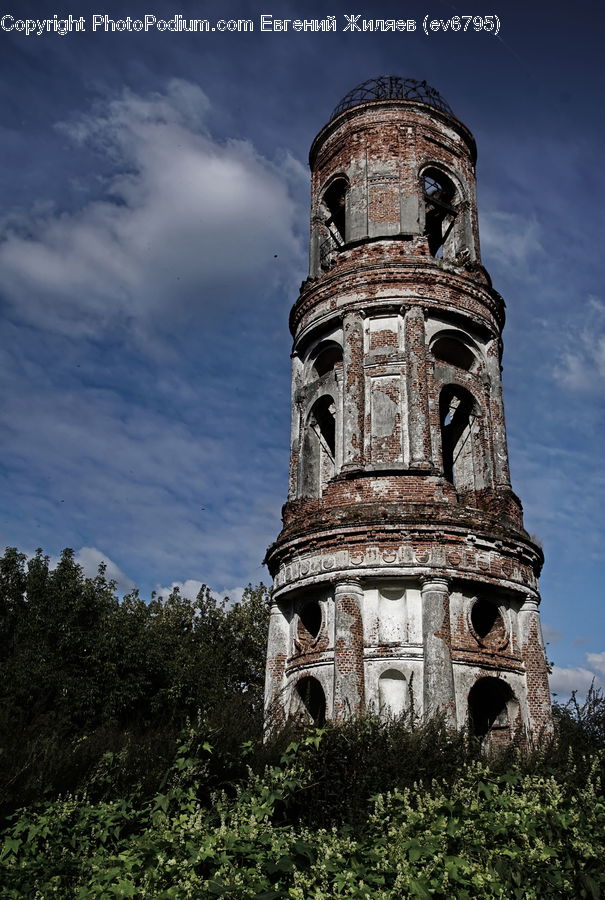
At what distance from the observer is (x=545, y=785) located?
6.59m

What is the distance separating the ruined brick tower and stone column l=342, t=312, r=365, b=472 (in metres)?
0.04

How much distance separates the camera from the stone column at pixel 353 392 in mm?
15531

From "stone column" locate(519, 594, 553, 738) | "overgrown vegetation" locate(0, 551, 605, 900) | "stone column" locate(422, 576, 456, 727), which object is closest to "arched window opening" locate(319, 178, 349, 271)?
"stone column" locate(422, 576, 456, 727)

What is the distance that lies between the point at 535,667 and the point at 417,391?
19.8 ft

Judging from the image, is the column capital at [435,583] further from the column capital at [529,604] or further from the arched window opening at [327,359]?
the arched window opening at [327,359]

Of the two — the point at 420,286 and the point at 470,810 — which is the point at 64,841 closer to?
the point at 470,810

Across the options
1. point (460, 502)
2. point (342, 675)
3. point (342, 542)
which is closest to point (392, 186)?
point (460, 502)

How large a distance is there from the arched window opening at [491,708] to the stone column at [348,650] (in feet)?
6.86

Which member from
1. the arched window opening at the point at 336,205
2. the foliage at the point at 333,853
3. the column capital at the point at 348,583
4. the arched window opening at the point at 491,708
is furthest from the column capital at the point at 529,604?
the arched window opening at the point at 336,205

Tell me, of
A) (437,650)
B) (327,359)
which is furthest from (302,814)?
(327,359)

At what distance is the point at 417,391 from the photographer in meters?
15.8

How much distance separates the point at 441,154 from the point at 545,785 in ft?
54.8

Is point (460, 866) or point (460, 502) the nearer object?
point (460, 866)

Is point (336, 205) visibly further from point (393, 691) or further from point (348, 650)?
point (393, 691)
